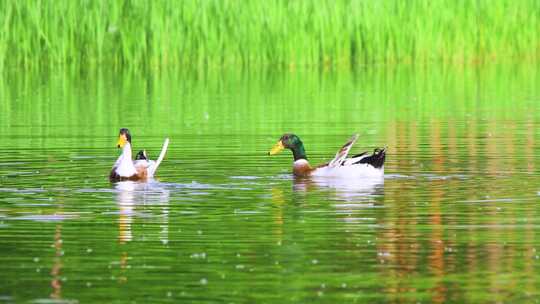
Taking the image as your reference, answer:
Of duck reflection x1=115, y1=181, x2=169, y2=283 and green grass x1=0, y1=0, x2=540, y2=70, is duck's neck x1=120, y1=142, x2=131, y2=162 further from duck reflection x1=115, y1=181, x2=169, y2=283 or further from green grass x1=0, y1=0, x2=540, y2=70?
green grass x1=0, y1=0, x2=540, y2=70

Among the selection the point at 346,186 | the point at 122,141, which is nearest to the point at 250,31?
the point at 122,141

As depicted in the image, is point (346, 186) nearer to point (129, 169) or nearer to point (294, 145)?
point (294, 145)

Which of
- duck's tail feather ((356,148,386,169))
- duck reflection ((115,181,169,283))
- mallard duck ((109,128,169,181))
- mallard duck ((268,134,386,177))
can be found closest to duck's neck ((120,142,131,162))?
mallard duck ((109,128,169,181))

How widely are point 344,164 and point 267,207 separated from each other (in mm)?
2896

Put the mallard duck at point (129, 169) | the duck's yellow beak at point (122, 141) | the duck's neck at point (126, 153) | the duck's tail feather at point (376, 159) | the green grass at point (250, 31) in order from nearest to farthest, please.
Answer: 1. the duck's tail feather at point (376, 159)
2. the mallard duck at point (129, 169)
3. the duck's neck at point (126, 153)
4. the duck's yellow beak at point (122, 141)
5. the green grass at point (250, 31)

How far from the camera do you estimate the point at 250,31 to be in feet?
118

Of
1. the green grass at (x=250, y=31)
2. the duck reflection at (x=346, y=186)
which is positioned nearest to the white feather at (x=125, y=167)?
the duck reflection at (x=346, y=186)

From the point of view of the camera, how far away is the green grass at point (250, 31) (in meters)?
35.4

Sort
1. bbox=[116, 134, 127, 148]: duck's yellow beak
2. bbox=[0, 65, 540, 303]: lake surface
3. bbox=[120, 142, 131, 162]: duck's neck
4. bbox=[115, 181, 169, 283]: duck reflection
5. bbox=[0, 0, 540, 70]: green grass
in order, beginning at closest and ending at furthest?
bbox=[0, 65, 540, 303]: lake surface < bbox=[115, 181, 169, 283]: duck reflection < bbox=[120, 142, 131, 162]: duck's neck < bbox=[116, 134, 127, 148]: duck's yellow beak < bbox=[0, 0, 540, 70]: green grass

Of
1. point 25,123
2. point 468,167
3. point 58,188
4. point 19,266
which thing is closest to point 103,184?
point 58,188

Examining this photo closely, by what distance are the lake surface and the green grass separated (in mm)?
6994

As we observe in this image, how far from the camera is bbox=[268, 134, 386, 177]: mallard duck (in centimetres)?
1650

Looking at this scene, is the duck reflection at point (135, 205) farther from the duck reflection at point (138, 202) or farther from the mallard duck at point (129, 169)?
the mallard duck at point (129, 169)

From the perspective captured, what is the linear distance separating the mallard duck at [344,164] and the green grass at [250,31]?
1753 cm
